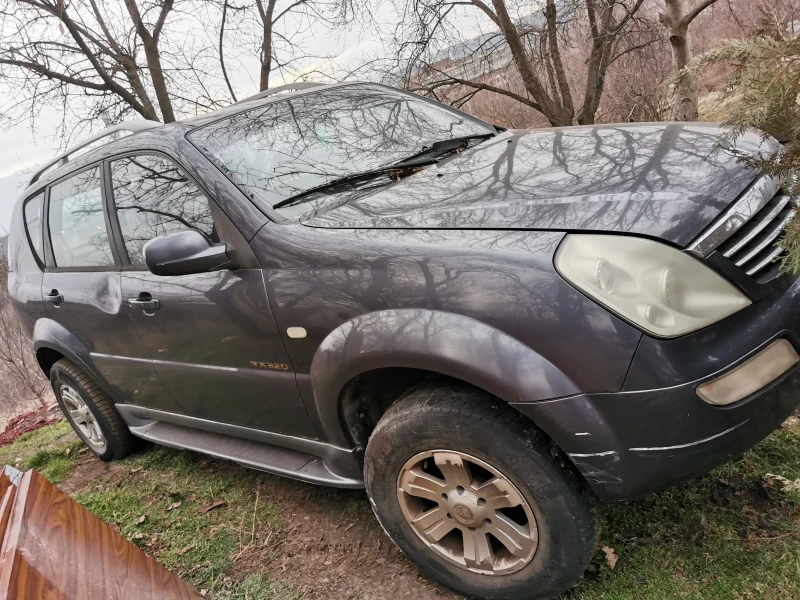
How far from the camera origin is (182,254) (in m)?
2.29

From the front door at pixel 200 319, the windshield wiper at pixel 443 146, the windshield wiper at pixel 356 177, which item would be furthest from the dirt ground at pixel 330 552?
the windshield wiper at pixel 443 146

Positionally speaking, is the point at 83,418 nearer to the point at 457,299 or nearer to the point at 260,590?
the point at 260,590

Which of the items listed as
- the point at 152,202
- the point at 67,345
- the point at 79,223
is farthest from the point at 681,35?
the point at 67,345

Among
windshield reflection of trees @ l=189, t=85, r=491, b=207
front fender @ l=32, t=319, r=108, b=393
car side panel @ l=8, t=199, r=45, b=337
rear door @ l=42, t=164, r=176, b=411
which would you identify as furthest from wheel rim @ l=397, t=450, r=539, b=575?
car side panel @ l=8, t=199, r=45, b=337

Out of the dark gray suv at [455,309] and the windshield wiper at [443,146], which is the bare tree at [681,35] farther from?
the windshield wiper at [443,146]

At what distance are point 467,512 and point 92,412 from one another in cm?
298

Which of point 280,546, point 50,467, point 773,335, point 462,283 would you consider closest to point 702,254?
point 773,335

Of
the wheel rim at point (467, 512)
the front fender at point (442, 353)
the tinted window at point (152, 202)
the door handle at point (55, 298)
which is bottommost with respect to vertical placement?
the wheel rim at point (467, 512)

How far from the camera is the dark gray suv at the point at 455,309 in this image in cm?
164

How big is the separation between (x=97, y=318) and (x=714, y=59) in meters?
3.12

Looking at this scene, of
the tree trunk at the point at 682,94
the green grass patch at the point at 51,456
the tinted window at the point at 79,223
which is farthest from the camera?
the tree trunk at the point at 682,94

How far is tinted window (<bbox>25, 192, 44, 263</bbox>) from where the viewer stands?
386cm

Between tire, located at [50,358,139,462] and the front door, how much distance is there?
1.13 meters

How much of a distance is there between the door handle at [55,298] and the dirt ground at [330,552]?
1644mm
